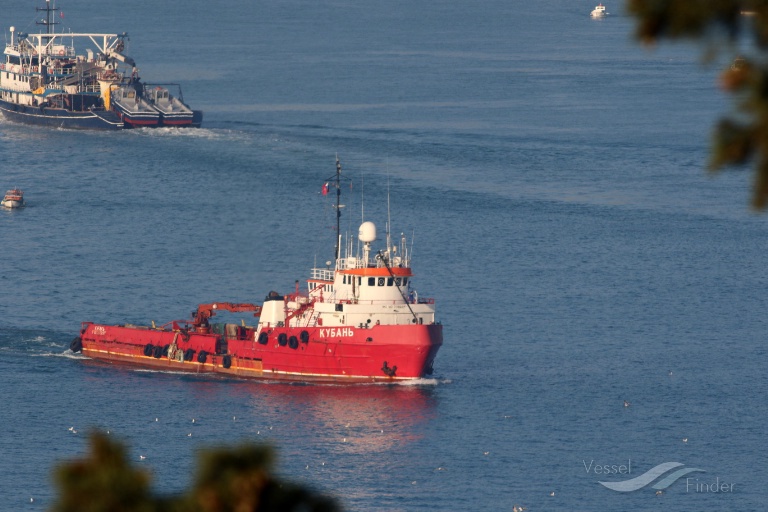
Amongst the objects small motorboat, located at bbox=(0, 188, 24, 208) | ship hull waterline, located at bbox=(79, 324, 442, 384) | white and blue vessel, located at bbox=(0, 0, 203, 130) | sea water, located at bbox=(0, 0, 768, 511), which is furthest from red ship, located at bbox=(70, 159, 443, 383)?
white and blue vessel, located at bbox=(0, 0, 203, 130)

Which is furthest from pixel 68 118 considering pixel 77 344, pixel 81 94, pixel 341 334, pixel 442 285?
pixel 341 334

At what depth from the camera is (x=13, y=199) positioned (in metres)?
123

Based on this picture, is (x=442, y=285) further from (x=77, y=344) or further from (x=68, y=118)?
(x=68, y=118)

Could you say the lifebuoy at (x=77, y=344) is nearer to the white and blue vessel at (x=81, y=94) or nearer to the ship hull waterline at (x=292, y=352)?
the ship hull waterline at (x=292, y=352)

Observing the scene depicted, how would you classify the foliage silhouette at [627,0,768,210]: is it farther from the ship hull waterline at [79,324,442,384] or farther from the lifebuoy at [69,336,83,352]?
the lifebuoy at [69,336,83,352]

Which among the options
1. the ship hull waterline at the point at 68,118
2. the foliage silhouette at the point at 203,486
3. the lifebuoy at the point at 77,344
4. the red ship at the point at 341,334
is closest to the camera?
the foliage silhouette at the point at 203,486

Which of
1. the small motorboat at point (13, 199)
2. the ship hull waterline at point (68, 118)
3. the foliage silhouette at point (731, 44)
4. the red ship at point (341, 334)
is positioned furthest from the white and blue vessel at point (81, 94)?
the foliage silhouette at point (731, 44)

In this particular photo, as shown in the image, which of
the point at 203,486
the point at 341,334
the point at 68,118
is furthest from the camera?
the point at 68,118

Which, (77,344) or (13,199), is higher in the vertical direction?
(13,199)

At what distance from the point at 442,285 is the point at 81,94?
7762 centimetres

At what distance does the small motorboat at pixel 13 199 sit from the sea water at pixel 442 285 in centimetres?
186

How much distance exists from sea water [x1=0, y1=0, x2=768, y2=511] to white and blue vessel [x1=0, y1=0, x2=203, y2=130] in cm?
243

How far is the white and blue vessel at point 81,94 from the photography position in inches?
6058

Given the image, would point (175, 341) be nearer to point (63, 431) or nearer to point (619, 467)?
point (63, 431)
